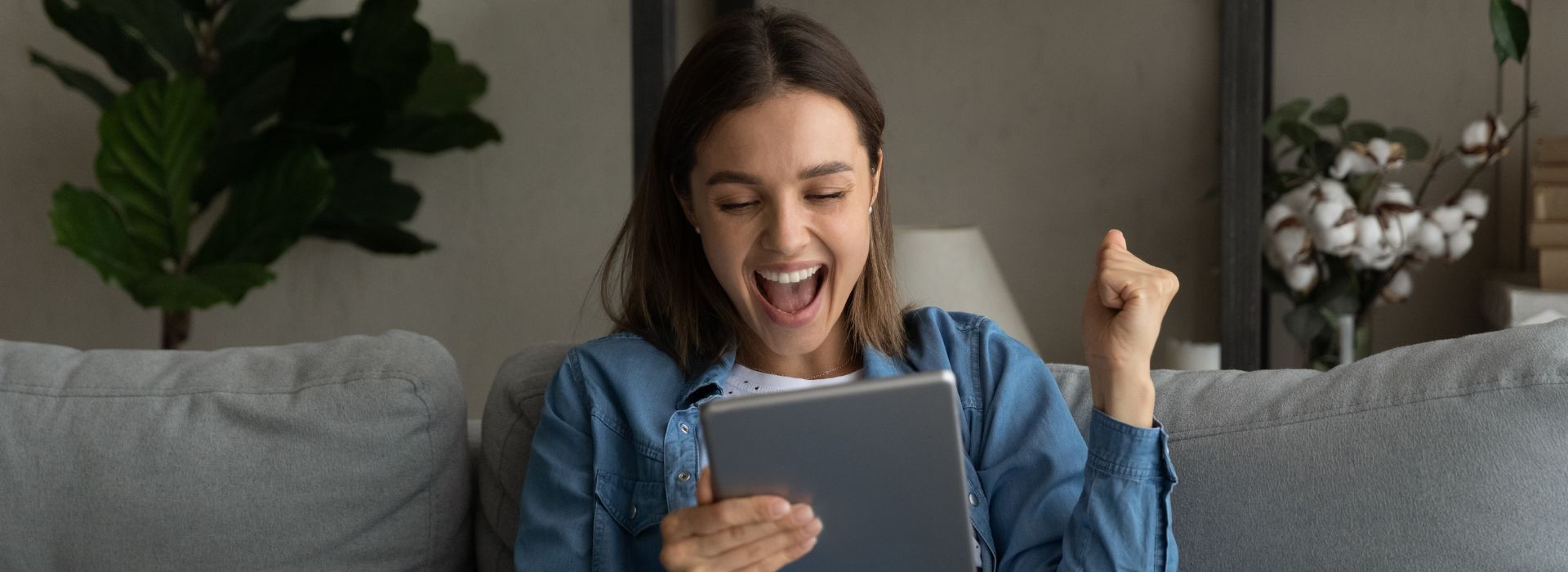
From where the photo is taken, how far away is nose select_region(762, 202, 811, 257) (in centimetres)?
116

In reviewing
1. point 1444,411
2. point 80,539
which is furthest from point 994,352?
point 80,539

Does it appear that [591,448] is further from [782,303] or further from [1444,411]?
[1444,411]

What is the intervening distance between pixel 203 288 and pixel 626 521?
1.67 meters

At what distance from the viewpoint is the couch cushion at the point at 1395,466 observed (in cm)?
112

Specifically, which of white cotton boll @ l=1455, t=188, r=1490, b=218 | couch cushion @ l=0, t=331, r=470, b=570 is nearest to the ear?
couch cushion @ l=0, t=331, r=470, b=570

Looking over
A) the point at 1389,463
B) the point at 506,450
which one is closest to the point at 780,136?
the point at 506,450

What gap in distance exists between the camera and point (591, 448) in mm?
1264

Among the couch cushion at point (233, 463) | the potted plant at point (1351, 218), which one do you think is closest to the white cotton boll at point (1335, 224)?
the potted plant at point (1351, 218)

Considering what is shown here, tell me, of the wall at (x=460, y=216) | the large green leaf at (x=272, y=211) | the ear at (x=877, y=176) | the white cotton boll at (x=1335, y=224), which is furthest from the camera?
the wall at (x=460, y=216)

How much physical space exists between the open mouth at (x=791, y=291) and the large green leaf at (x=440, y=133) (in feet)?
6.49

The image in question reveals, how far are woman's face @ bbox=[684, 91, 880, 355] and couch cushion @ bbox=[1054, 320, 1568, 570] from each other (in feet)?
1.29

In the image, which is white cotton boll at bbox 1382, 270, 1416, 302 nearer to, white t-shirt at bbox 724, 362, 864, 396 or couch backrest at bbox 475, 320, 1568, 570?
couch backrest at bbox 475, 320, 1568, 570

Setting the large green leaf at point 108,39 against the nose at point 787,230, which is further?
the large green leaf at point 108,39

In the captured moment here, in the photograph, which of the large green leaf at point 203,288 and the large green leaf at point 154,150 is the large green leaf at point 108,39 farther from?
the large green leaf at point 203,288
